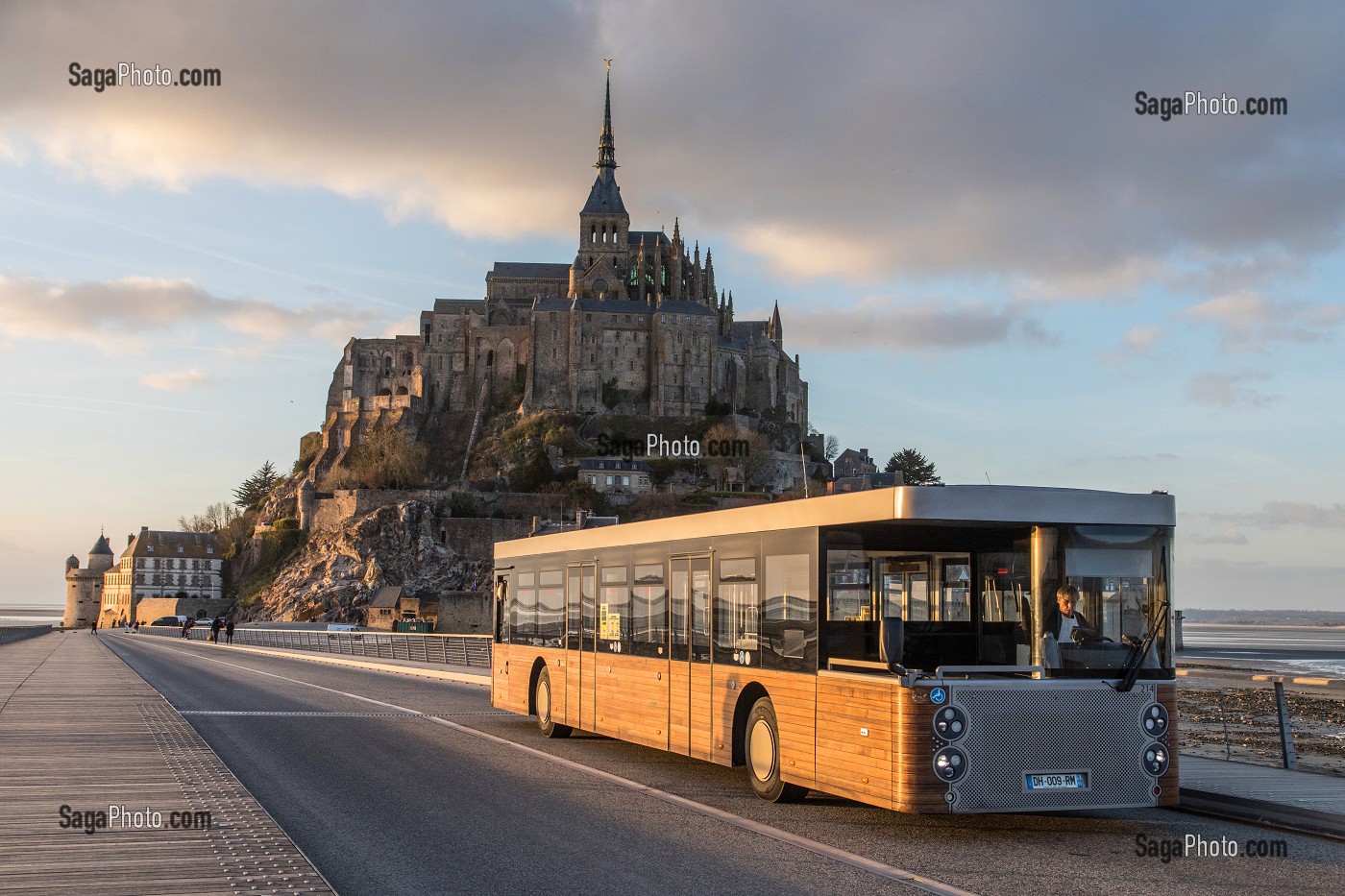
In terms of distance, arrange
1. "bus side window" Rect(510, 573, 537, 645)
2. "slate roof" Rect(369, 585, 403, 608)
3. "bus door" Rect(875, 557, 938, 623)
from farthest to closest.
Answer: "slate roof" Rect(369, 585, 403, 608), "bus side window" Rect(510, 573, 537, 645), "bus door" Rect(875, 557, 938, 623)

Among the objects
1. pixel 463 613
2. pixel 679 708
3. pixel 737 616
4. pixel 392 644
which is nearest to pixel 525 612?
pixel 679 708

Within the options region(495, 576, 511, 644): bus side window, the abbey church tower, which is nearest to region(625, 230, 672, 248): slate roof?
the abbey church tower

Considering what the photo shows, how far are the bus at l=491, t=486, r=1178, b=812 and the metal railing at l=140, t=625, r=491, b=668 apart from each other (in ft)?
63.0

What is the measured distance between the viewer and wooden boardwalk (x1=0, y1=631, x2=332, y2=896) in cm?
745

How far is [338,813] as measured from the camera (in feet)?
35.2

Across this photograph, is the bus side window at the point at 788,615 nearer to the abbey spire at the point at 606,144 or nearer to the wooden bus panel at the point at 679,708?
the wooden bus panel at the point at 679,708

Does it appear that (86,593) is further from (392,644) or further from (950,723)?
(950,723)

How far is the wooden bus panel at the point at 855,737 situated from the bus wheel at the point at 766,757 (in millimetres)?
797

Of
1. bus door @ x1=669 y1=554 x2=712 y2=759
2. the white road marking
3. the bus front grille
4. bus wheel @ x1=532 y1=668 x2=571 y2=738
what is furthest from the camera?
bus wheel @ x1=532 y1=668 x2=571 y2=738

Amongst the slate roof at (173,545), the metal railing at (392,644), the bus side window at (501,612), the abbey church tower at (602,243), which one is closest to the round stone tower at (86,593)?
the slate roof at (173,545)

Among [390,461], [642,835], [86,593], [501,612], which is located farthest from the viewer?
[86,593]

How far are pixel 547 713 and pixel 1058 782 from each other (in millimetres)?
9139

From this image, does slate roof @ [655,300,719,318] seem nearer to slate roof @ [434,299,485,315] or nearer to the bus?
slate roof @ [434,299,485,315]

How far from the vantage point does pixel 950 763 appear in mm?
9672
